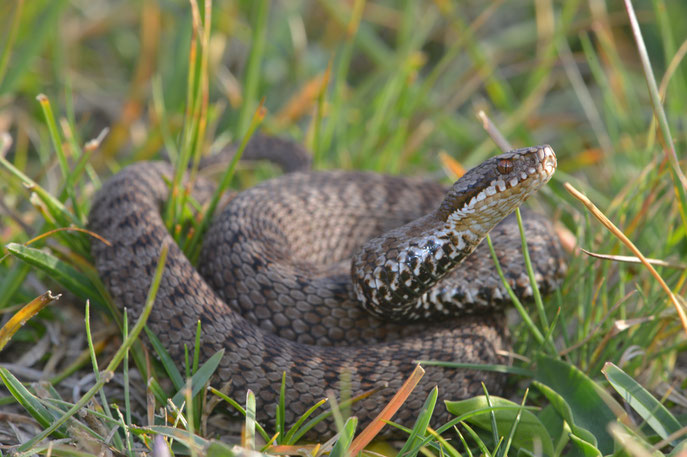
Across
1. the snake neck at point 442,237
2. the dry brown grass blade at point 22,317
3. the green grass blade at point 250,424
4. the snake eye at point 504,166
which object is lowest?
the green grass blade at point 250,424

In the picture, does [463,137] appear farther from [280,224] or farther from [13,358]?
[13,358]

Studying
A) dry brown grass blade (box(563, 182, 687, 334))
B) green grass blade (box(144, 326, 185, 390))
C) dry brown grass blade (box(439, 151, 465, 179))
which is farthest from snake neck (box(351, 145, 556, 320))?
dry brown grass blade (box(439, 151, 465, 179))

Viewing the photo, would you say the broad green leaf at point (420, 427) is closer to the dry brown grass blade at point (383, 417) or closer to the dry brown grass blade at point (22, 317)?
the dry brown grass blade at point (383, 417)

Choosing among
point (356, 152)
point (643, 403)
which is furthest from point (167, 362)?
point (356, 152)

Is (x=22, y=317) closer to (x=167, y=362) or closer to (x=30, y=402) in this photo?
(x=30, y=402)

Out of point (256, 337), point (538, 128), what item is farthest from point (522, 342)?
point (538, 128)

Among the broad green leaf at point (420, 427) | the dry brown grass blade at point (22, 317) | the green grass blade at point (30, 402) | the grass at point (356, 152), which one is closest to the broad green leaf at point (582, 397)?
the grass at point (356, 152)

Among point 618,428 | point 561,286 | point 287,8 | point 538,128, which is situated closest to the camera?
point 618,428
